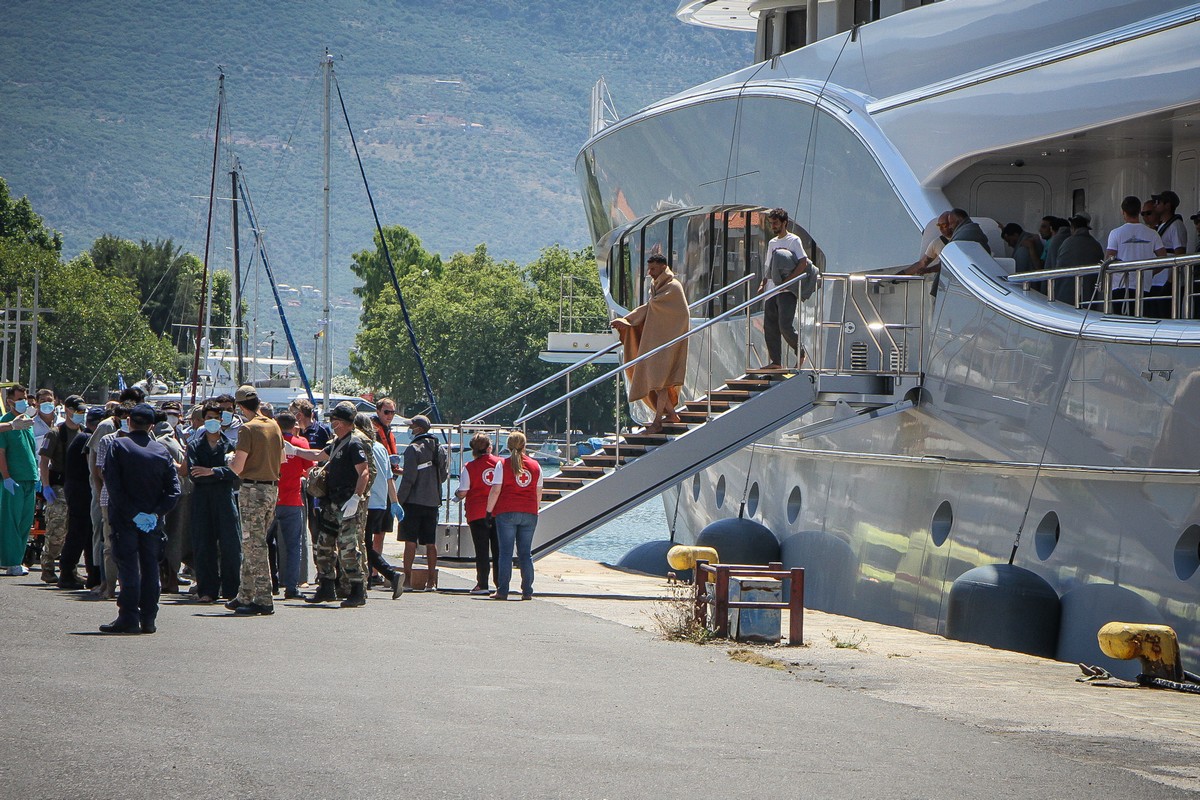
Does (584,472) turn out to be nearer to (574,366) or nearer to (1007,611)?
(574,366)

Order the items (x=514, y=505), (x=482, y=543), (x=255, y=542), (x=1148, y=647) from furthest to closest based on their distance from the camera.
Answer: (x=482, y=543) → (x=514, y=505) → (x=255, y=542) → (x=1148, y=647)

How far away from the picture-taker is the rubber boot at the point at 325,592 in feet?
43.4

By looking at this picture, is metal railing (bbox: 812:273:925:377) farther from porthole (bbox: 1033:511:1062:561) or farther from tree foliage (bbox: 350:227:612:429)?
tree foliage (bbox: 350:227:612:429)

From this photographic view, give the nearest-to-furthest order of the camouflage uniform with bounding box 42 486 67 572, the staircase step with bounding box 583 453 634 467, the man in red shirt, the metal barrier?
the metal barrier < the man in red shirt < the camouflage uniform with bounding box 42 486 67 572 < the staircase step with bounding box 583 453 634 467

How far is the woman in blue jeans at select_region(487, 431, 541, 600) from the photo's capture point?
1442cm

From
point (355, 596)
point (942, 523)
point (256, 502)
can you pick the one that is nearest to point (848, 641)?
point (942, 523)

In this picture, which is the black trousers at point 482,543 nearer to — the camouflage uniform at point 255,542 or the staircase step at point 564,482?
the staircase step at point 564,482

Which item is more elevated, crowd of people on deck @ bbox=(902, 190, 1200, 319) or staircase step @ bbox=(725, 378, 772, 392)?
crowd of people on deck @ bbox=(902, 190, 1200, 319)

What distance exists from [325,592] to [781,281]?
20.9 ft

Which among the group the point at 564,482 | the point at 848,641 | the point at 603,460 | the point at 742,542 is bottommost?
the point at 848,641

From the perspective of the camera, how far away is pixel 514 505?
14.5m

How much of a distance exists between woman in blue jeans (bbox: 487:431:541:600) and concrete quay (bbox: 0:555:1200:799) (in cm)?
240

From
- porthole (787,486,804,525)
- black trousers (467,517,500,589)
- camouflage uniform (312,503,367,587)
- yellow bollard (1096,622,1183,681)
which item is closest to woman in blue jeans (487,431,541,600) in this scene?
black trousers (467,517,500,589)

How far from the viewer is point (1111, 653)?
34.5 feet
